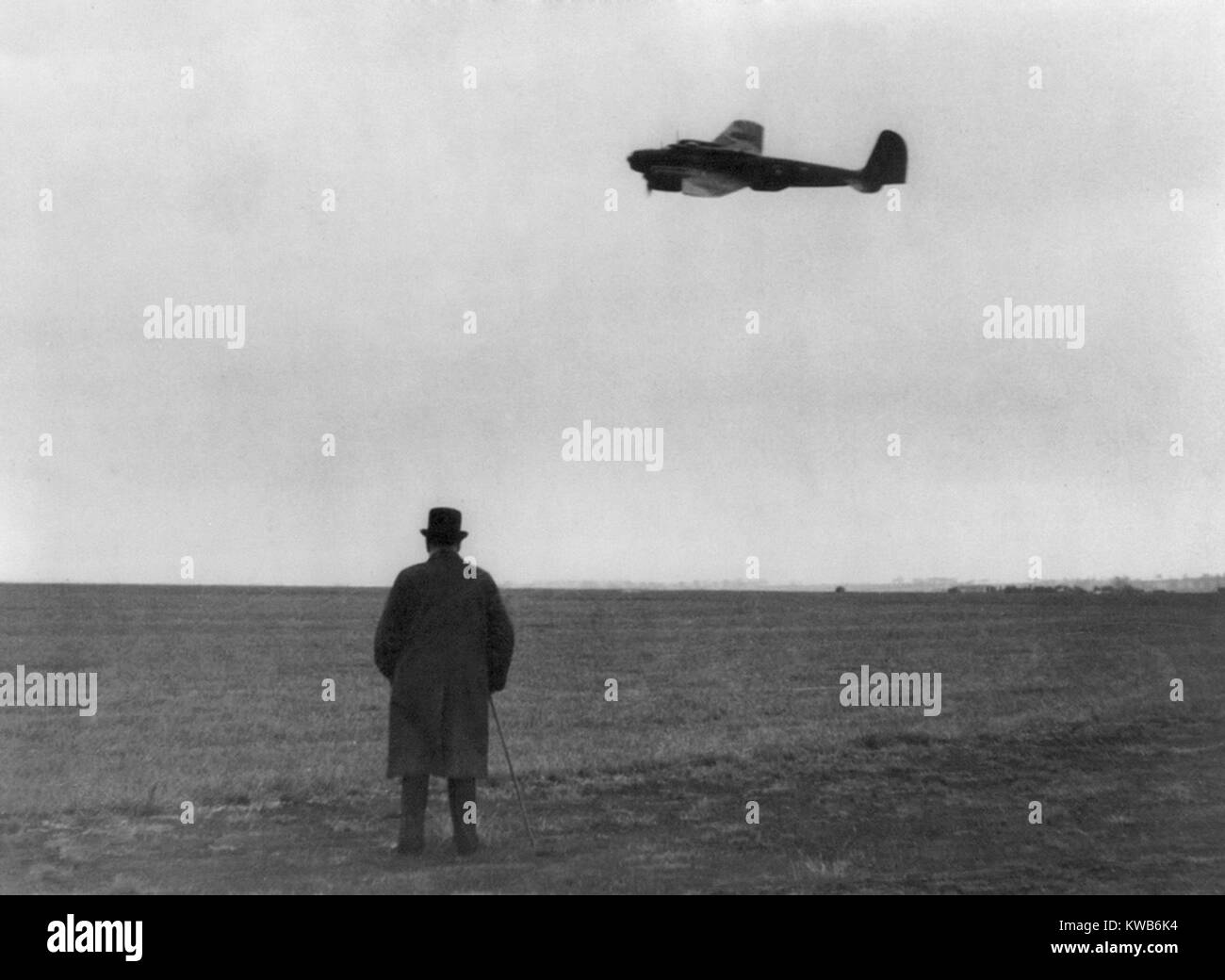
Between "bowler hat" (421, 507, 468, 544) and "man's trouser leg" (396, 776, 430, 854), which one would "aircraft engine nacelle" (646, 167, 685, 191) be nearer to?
"bowler hat" (421, 507, 468, 544)

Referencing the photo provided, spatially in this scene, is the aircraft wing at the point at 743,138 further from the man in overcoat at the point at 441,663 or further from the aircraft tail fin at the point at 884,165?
the man in overcoat at the point at 441,663

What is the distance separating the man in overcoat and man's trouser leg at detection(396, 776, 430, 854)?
14mm

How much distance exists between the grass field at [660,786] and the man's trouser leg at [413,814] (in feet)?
0.41

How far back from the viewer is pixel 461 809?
923 cm

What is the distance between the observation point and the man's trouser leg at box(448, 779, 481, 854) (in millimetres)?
9086

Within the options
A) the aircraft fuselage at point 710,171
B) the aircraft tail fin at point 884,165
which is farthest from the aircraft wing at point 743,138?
the aircraft tail fin at point 884,165

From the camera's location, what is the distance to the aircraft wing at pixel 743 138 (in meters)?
13.9

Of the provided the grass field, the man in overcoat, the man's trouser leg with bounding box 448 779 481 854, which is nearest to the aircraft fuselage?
the grass field

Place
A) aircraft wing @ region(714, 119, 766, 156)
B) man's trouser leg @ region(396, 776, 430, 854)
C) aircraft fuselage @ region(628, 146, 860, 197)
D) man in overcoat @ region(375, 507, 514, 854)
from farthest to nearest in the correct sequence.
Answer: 1. aircraft fuselage @ region(628, 146, 860, 197)
2. aircraft wing @ region(714, 119, 766, 156)
3. man in overcoat @ region(375, 507, 514, 854)
4. man's trouser leg @ region(396, 776, 430, 854)
